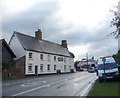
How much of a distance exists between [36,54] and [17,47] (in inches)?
181

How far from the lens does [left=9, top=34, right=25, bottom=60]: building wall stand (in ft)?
126

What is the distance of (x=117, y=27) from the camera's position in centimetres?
1416

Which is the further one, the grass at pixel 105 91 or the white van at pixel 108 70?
the white van at pixel 108 70

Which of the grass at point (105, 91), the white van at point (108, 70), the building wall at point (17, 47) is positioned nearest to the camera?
the grass at point (105, 91)

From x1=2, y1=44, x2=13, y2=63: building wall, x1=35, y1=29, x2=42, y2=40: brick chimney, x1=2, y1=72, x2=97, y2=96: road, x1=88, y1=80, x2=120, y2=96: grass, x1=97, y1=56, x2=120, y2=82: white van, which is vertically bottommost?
x1=2, y1=72, x2=97, y2=96: road

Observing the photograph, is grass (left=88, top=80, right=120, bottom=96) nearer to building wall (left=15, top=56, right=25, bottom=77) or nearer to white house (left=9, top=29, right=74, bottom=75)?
building wall (left=15, top=56, right=25, bottom=77)

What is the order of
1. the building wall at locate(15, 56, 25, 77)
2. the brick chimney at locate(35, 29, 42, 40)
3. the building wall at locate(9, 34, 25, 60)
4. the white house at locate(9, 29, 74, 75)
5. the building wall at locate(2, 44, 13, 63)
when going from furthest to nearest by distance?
the brick chimney at locate(35, 29, 42, 40), the white house at locate(9, 29, 74, 75), the building wall at locate(9, 34, 25, 60), the building wall at locate(15, 56, 25, 77), the building wall at locate(2, 44, 13, 63)

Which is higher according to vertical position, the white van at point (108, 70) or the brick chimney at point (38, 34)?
the brick chimney at point (38, 34)

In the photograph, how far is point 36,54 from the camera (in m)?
41.1

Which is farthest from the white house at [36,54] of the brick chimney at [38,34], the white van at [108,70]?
the white van at [108,70]

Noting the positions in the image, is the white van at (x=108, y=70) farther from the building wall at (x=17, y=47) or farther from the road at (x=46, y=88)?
the building wall at (x=17, y=47)

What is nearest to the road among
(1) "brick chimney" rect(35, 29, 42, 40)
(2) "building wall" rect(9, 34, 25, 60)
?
(2) "building wall" rect(9, 34, 25, 60)

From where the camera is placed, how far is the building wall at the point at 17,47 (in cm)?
3831

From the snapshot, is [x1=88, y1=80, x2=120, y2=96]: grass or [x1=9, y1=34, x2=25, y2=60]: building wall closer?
[x1=88, y1=80, x2=120, y2=96]: grass
